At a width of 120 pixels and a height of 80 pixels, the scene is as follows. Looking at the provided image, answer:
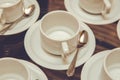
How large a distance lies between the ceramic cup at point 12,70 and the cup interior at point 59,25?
0.13 metres

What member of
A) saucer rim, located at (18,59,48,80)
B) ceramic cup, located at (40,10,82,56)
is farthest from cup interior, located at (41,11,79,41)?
saucer rim, located at (18,59,48,80)

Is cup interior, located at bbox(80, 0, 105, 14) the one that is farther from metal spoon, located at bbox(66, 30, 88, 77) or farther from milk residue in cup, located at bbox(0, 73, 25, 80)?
milk residue in cup, located at bbox(0, 73, 25, 80)

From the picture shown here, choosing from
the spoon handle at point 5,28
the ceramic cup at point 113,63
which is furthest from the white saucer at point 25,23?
the ceramic cup at point 113,63

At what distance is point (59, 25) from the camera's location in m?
0.75

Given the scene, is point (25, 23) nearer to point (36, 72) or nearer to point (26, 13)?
point (26, 13)

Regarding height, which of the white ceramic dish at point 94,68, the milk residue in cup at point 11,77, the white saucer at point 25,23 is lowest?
the milk residue in cup at point 11,77

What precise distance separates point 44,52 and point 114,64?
0.60 feet

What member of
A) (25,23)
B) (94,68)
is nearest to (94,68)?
(94,68)

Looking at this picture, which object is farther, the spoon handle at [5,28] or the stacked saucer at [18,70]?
the spoon handle at [5,28]

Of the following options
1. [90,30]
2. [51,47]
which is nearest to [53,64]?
[51,47]

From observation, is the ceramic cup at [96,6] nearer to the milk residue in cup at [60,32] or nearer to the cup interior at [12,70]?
the milk residue in cup at [60,32]

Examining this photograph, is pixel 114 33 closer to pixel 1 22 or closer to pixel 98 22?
pixel 98 22

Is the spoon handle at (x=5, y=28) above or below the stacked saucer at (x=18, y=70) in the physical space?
above

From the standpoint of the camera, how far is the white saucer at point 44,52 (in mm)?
667
